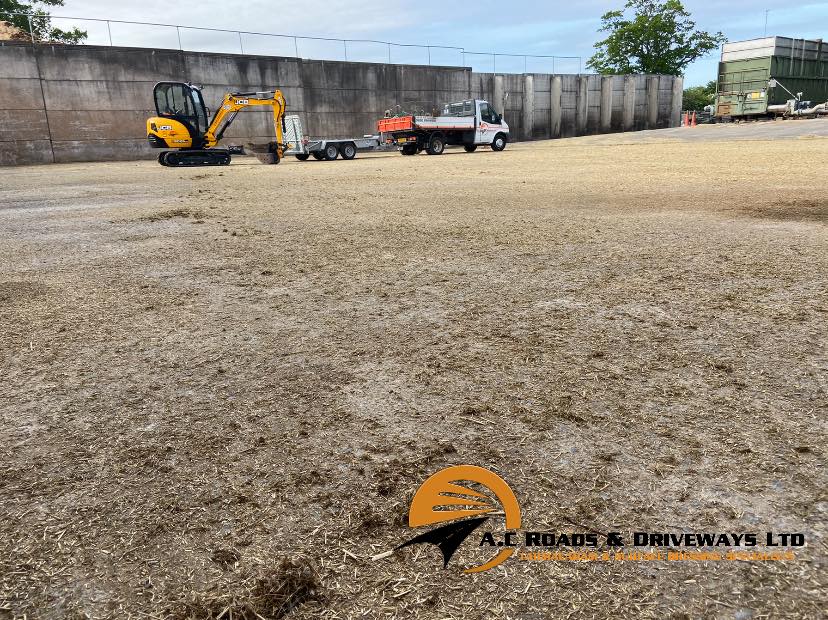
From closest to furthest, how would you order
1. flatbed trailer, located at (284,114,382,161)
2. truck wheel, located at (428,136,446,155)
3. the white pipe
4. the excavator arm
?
the excavator arm, flatbed trailer, located at (284,114,382,161), truck wheel, located at (428,136,446,155), the white pipe

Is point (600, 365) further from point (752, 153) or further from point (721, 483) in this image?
point (752, 153)

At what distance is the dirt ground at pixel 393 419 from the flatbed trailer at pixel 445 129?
812 inches

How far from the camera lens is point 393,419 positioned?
240 centimetres

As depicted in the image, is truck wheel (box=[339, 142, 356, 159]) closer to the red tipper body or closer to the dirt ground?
the red tipper body

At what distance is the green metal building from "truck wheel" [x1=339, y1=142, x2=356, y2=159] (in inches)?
1379

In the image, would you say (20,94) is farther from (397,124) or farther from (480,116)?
(480,116)

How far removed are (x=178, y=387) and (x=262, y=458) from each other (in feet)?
2.87

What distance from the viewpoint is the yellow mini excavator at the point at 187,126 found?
64.8 feet

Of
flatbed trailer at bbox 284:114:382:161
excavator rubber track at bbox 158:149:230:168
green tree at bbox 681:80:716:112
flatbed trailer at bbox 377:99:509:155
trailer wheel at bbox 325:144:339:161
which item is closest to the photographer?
excavator rubber track at bbox 158:149:230:168

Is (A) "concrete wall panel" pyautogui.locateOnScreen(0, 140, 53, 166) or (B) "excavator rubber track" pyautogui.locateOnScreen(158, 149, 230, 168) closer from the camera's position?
(B) "excavator rubber track" pyautogui.locateOnScreen(158, 149, 230, 168)

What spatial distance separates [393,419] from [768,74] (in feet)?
166

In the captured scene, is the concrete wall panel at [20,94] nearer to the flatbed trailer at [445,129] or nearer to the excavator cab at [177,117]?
the excavator cab at [177,117]

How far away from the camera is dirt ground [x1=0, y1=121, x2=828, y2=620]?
5.01ft

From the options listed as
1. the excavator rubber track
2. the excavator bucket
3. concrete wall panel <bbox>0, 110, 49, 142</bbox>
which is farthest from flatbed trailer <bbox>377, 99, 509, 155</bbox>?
concrete wall panel <bbox>0, 110, 49, 142</bbox>
